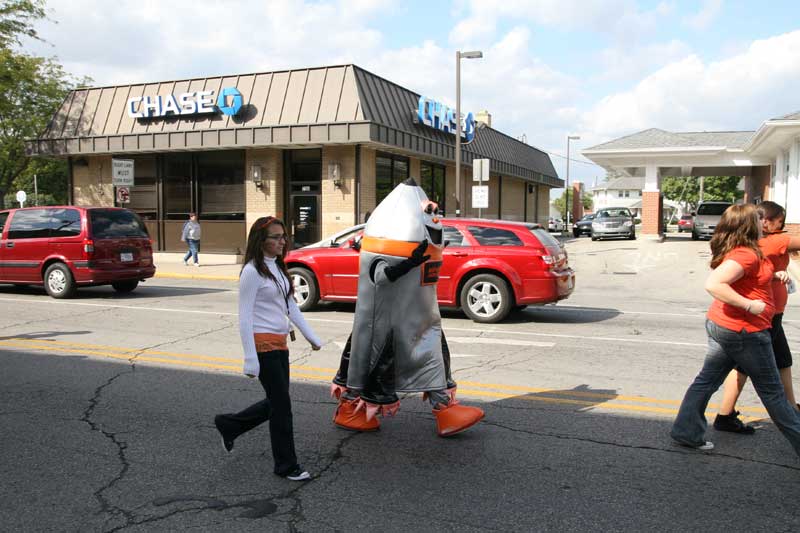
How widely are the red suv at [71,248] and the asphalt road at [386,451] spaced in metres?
4.34

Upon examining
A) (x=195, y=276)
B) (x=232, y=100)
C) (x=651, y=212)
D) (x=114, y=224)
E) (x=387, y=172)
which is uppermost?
(x=232, y=100)

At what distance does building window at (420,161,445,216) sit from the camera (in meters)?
25.2

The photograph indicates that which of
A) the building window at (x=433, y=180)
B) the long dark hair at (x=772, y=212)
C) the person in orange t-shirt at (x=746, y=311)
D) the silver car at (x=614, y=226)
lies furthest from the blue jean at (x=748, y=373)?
the silver car at (x=614, y=226)

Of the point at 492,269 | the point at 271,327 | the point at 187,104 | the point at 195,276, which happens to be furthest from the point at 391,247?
the point at 187,104

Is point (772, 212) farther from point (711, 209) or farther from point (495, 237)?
point (711, 209)

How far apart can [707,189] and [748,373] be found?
239ft

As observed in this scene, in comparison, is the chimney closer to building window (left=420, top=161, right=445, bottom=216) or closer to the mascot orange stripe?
building window (left=420, top=161, right=445, bottom=216)

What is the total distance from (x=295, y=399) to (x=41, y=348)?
407 cm

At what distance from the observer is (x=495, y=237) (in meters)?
10.4

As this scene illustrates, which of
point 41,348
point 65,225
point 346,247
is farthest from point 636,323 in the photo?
point 65,225

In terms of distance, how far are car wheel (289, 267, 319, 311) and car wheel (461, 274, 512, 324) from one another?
2.54 meters

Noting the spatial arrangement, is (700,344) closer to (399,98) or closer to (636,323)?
(636,323)

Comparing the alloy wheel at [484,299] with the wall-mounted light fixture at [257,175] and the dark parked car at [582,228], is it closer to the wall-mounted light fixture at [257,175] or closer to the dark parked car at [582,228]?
the wall-mounted light fixture at [257,175]

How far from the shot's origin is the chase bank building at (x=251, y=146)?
65.8 feet
